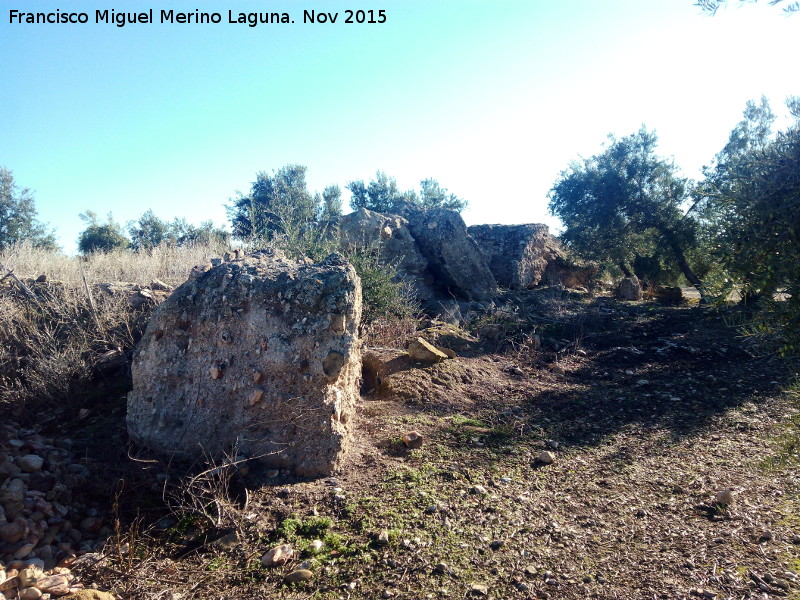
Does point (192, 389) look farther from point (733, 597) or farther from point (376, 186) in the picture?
point (376, 186)

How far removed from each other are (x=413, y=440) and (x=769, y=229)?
2933mm

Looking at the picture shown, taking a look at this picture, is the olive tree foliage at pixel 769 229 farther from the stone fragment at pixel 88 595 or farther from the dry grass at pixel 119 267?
the dry grass at pixel 119 267

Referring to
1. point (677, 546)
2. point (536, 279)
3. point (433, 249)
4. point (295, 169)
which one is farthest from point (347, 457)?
point (295, 169)

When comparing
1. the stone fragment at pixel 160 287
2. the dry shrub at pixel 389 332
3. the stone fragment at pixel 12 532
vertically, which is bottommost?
the stone fragment at pixel 12 532

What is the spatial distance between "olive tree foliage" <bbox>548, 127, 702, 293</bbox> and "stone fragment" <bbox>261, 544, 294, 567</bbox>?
1281 centimetres

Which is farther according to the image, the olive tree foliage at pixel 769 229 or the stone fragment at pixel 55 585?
the olive tree foliage at pixel 769 229

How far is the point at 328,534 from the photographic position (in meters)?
3.15

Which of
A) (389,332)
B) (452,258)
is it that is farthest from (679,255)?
(389,332)

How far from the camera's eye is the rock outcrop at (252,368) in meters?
3.93

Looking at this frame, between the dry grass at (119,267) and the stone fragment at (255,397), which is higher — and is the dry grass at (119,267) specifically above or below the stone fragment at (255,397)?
above

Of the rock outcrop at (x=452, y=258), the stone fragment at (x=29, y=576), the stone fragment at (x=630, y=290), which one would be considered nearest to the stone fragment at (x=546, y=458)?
the stone fragment at (x=29, y=576)

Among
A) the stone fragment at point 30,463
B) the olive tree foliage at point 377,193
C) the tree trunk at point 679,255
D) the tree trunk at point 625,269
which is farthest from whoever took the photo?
the olive tree foliage at point 377,193

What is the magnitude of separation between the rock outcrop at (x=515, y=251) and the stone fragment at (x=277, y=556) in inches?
393

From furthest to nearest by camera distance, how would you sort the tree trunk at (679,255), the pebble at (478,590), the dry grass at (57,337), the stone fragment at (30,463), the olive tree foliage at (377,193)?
1. the olive tree foliage at (377,193)
2. the tree trunk at (679,255)
3. the dry grass at (57,337)
4. the stone fragment at (30,463)
5. the pebble at (478,590)
